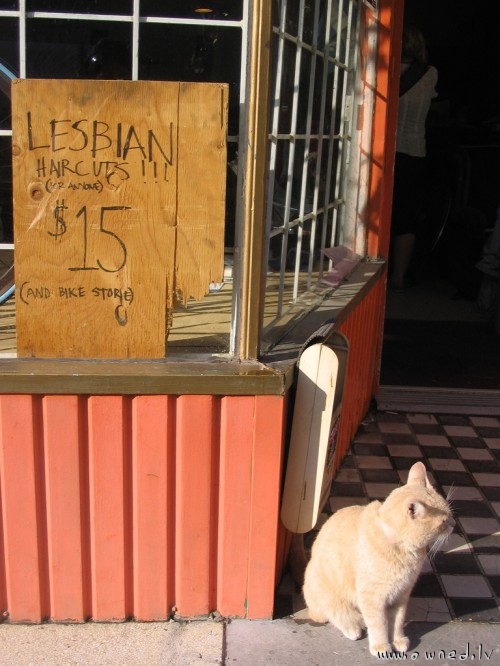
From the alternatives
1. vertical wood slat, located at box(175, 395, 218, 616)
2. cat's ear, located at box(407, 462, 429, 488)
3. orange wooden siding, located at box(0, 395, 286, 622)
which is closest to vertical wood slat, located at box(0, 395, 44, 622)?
orange wooden siding, located at box(0, 395, 286, 622)

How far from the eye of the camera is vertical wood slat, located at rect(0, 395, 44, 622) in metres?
2.58

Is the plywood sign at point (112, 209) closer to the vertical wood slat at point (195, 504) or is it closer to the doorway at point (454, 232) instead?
the vertical wood slat at point (195, 504)

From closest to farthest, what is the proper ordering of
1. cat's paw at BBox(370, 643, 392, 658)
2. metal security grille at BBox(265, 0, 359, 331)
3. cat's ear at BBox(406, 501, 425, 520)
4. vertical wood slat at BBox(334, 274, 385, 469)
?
1. cat's ear at BBox(406, 501, 425, 520)
2. cat's paw at BBox(370, 643, 392, 658)
3. metal security grille at BBox(265, 0, 359, 331)
4. vertical wood slat at BBox(334, 274, 385, 469)

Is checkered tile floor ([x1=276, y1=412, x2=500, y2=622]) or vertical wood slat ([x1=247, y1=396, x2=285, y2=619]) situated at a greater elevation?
vertical wood slat ([x1=247, y1=396, x2=285, y2=619])

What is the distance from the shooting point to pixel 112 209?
256 centimetres

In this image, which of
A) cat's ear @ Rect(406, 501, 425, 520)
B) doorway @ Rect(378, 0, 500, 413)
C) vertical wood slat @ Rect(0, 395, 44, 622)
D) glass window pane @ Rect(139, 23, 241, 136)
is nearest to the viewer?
cat's ear @ Rect(406, 501, 425, 520)

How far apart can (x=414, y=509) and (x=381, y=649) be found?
554 millimetres

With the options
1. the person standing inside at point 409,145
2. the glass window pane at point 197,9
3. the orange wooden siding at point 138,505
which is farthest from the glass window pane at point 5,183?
the person standing inside at point 409,145

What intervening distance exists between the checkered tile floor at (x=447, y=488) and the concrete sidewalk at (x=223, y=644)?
4.8 inches

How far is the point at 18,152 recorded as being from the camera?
2.51 metres

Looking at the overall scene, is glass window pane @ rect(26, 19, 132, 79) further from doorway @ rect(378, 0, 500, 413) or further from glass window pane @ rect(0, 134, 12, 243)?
doorway @ rect(378, 0, 500, 413)

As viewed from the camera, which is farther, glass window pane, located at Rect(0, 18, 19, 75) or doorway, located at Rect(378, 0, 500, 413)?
doorway, located at Rect(378, 0, 500, 413)

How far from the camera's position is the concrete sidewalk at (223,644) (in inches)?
104

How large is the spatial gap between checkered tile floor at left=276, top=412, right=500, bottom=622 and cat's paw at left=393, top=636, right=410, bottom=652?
0.60 ft
